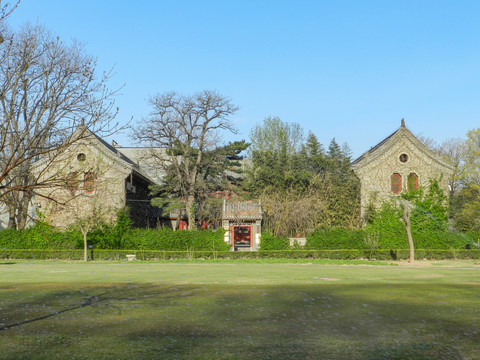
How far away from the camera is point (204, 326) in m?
9.37

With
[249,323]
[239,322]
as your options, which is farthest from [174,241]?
[249,323]

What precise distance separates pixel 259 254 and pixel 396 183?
17007 millimetres

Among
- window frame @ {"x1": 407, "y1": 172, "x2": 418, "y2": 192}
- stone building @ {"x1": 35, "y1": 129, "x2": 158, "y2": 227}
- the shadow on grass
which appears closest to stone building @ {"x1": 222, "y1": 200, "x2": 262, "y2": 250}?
stone building @ {"x1": 35, "y1": 129, "x2": 158, "y2": 227}

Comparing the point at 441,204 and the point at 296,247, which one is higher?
the point at 441,204

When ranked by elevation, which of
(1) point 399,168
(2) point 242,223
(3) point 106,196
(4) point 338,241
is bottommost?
(4) point 338,241

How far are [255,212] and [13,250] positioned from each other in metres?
21.7

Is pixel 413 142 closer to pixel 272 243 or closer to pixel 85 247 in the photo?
pixel 272 243

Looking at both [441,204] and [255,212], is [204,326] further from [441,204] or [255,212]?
[441,204]

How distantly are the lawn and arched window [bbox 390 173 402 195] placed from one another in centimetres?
2923

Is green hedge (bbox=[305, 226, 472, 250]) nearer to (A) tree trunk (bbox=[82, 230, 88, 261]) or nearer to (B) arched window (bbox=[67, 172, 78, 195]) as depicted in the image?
(A) tree trunk (bbox=[82, 230, 88, 261])

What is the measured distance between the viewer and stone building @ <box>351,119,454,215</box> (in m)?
→ 44.7

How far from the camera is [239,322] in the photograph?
32.2 ft

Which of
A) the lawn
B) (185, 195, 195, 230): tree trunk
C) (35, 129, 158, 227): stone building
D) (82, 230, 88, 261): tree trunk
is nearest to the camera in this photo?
the lawn

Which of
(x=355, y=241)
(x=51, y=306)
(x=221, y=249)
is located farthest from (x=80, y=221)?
(x=51, y=306)
